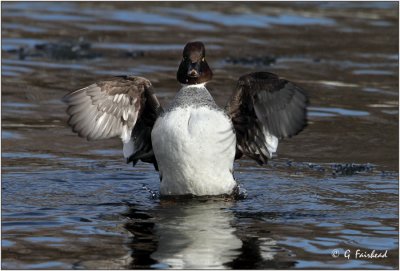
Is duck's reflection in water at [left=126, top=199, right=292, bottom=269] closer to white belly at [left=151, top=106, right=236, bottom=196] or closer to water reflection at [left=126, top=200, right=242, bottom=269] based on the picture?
water reflection at [left=126, top=200, right=242, bottom=269]

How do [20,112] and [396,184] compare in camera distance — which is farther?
[20,112]

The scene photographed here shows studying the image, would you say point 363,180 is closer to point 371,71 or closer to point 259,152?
point 259,152

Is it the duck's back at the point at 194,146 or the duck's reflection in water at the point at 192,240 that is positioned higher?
the duck's back at the point at 194,146

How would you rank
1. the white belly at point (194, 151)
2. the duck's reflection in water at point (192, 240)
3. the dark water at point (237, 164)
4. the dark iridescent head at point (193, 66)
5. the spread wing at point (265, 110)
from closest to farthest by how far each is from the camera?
the duck's reflection in water at point (192, 240) → the dark water at point (237, 164) → the white belly at point (194, 151) → the spread wing at point (265, 110) → the dark iridescent head at point (193, 66)

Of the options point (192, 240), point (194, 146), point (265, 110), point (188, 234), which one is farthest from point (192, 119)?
point (192, 240)

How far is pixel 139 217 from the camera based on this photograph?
24.9 feet

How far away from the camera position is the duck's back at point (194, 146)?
26.0ft

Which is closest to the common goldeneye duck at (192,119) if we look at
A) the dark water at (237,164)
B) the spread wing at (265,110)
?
the spread wing at (265,110)

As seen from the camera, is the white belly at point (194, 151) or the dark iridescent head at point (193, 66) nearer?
the white belly at point (194, 151)

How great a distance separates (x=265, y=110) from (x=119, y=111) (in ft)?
3.65

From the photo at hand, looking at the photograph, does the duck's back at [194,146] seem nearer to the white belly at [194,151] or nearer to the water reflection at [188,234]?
the white belly at [194,151]

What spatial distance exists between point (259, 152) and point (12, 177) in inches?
77.7

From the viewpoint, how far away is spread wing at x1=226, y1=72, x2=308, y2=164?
8.12 meters

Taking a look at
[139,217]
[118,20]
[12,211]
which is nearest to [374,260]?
[139,217]
